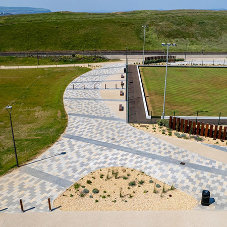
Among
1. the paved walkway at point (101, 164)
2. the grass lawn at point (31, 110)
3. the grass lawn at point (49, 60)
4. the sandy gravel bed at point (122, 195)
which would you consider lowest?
the sandy gravel bed at point (122, 195)

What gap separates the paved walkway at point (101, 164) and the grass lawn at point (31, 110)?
1682mm

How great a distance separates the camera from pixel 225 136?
2427cm

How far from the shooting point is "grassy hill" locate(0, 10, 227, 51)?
91.8 metres

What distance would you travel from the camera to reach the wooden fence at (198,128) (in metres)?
24.6

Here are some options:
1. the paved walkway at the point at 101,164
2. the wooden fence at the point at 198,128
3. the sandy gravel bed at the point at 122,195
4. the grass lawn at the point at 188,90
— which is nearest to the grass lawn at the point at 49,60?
the grass lawn at the point at 188,90

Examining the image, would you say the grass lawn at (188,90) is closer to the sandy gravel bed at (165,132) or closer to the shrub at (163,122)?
the shrub at (163,122)

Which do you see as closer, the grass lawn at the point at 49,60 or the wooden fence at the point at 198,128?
the wooden fence at the point at 198,128

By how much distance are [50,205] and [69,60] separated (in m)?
60.7

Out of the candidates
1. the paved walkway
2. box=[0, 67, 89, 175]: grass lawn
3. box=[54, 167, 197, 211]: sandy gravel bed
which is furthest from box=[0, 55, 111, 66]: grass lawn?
box=[54, 167, 197, 211]: sandy gravel bed

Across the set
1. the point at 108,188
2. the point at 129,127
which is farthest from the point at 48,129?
the point at 108,188

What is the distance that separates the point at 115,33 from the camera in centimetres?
10112

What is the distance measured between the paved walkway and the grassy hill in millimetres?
68899

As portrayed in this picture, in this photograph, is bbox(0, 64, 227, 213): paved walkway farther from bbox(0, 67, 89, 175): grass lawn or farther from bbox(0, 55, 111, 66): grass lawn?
bbox(0, 55, 111, 66): grass lawn

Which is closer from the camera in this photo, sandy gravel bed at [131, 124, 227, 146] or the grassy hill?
sandy gravel bed at [131, 124, 227, 146]
